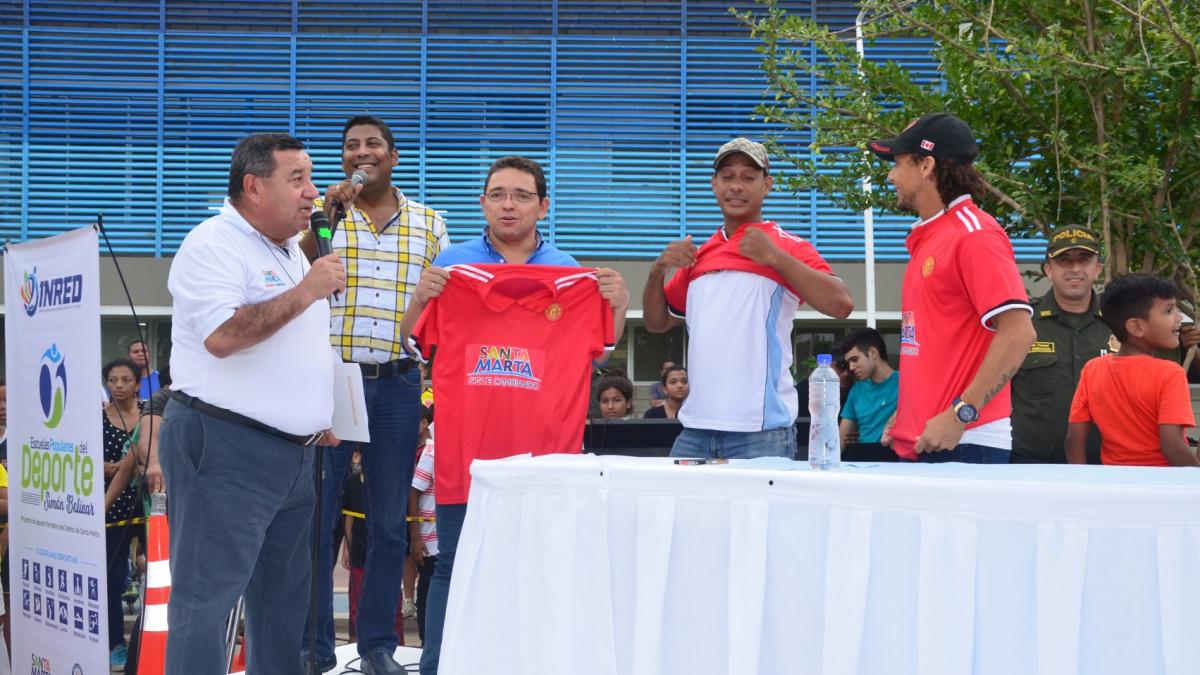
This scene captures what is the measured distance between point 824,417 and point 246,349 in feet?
6.19

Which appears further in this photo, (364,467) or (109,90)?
(109,90)

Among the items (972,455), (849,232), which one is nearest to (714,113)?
(849,232)

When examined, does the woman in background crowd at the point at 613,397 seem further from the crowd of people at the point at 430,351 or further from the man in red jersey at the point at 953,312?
the man in red jersey at the point at 953,312

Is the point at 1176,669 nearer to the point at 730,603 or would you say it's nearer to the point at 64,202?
the point at 730,603

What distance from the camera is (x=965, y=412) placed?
3309mm

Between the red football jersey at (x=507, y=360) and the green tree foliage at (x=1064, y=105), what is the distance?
10.8 ft

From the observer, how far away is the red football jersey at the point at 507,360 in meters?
3.85

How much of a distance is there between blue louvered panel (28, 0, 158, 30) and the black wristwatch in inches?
566

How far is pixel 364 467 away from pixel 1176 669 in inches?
126

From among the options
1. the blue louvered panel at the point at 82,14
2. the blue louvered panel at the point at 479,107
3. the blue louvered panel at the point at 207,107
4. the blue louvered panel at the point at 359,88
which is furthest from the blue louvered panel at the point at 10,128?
the blue louvered panel at the point at 479,107

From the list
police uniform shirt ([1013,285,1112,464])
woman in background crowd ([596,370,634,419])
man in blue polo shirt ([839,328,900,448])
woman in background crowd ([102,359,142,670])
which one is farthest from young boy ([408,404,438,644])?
police uniform shirt ([1013,285,1112,464])

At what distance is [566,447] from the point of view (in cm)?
390

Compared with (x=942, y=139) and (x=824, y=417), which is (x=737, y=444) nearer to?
(x=824, y=417)

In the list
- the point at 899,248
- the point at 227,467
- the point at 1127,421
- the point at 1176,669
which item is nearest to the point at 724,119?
the point at 899,248
